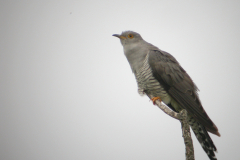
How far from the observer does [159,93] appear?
388 cm

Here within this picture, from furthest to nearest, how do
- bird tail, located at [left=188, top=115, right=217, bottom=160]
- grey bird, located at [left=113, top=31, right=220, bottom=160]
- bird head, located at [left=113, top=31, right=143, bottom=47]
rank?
bird head, located at [left=113, top=31, right=143, bottom=47]
grey bird, located at [left=113, top=31, right=220, bottom=160]
bird tail, located at [left=188, top=115, right=217, bottom=160]

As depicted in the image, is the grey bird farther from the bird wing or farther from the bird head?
the bird head

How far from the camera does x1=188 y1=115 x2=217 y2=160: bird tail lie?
3100mm

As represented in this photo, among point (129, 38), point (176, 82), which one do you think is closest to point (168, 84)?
point (176, 82)

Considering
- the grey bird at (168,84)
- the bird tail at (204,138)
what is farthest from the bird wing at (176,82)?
the bird tail at (204,138)

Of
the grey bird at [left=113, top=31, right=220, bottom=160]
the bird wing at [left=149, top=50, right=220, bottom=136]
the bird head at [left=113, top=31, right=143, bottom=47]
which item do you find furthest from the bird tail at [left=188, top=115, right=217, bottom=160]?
the bird head at [left=113, top=31, right=143, bottom=47]

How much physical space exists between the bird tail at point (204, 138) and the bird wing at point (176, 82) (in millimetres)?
232

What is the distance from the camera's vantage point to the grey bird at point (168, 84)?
3436 mm

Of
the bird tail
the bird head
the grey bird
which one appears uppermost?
the bird head

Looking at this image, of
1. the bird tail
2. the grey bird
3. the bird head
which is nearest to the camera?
the bird tail

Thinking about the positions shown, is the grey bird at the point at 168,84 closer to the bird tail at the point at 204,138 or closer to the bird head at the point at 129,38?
the bird tail at the point at 204,138

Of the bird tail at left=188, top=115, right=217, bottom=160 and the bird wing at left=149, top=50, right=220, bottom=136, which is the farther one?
the bird wing at left=149, top=50, right=220, bottom=136

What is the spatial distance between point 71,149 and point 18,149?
919cm

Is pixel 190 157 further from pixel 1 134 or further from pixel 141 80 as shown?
pixel 1 134
